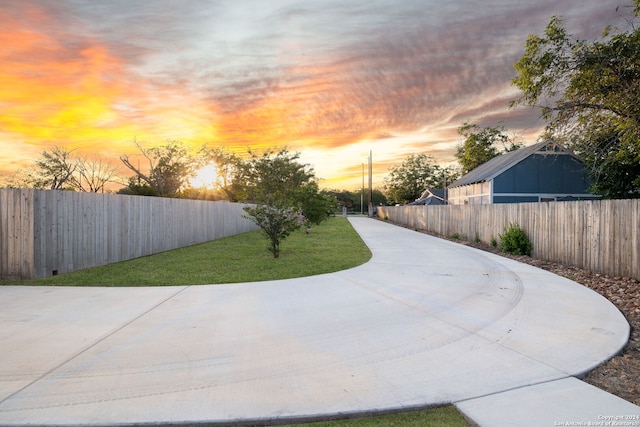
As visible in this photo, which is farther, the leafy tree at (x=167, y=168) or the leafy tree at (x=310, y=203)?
the leafy tree at (x=167, y=168)

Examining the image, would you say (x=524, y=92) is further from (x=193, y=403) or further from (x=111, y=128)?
(x=111, y=128)

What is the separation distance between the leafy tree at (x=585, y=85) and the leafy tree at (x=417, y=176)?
48.5 metres

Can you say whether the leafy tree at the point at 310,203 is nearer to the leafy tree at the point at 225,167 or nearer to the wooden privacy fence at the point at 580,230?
the wooden privacy fence at the point at 580,230

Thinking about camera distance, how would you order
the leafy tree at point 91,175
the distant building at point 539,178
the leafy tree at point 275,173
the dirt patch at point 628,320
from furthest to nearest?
the leafy tree at point 275,173 < the distant building at point 539,178 < the leafy tree at point 91,175 < the dirt patch at point 628,320

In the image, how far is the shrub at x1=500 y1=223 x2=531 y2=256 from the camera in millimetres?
10555

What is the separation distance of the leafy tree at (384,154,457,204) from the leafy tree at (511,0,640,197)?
48469 millimetres

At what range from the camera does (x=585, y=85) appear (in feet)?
36.0

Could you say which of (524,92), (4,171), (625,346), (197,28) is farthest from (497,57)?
(4,171)

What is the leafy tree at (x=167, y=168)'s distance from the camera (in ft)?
128

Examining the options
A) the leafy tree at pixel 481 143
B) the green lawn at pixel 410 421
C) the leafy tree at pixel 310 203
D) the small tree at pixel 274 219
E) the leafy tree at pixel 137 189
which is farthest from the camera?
the leafy tree at pixel 481 143

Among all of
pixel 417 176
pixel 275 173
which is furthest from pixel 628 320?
pixel 417 176

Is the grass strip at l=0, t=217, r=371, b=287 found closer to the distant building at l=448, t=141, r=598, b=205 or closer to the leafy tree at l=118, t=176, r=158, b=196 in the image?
the distant building at l=448, t=141, r=598, b=205

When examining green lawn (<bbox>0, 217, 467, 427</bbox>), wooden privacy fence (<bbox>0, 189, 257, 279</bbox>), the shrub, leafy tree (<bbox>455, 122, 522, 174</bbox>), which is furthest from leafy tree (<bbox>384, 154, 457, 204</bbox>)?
wooden privacy fence (<bbox>0, 189, 257, 279</bbox>)

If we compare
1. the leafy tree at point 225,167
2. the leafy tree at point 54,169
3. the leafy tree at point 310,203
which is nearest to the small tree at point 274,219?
the leafy tree at point 310,203
